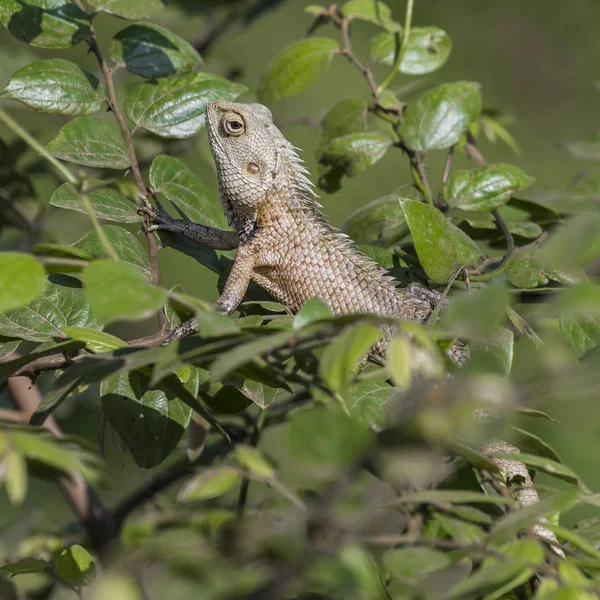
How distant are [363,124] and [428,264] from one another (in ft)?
2.45

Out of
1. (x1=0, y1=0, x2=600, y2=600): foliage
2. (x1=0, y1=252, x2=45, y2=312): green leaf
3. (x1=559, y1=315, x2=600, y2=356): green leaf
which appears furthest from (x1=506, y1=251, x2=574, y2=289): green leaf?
(x1=0, y1=252, x2=45, y2=312): green leaf

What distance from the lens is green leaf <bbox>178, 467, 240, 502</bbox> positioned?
787 millimetres

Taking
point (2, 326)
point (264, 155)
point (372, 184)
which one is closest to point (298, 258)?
point (264, 155)

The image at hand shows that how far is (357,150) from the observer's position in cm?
199

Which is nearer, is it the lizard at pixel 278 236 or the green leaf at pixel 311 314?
the green leaf at pixel 311 314

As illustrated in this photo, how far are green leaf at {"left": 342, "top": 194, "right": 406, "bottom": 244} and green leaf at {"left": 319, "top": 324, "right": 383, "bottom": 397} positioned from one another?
1.13 meters

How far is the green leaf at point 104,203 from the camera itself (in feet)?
4.93

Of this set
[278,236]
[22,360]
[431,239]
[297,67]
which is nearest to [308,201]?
[278,236]

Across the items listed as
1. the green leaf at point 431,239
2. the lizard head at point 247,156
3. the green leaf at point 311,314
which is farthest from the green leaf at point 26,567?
the lizard head at point 247,156

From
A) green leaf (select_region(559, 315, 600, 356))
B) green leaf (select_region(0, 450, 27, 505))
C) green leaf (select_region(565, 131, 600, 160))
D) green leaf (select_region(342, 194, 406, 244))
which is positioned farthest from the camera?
green leaf (select_region(565, 131, 600, 160))

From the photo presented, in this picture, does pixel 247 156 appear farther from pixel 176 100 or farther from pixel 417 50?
pixel 176 100

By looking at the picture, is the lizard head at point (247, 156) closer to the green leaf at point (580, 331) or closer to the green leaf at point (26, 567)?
the green leaf at point (580, 331)

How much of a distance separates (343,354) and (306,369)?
0.65 ft

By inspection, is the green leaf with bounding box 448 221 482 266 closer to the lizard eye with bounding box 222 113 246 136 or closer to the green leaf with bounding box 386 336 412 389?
the green leaf with bounding box 386 336 412 389
